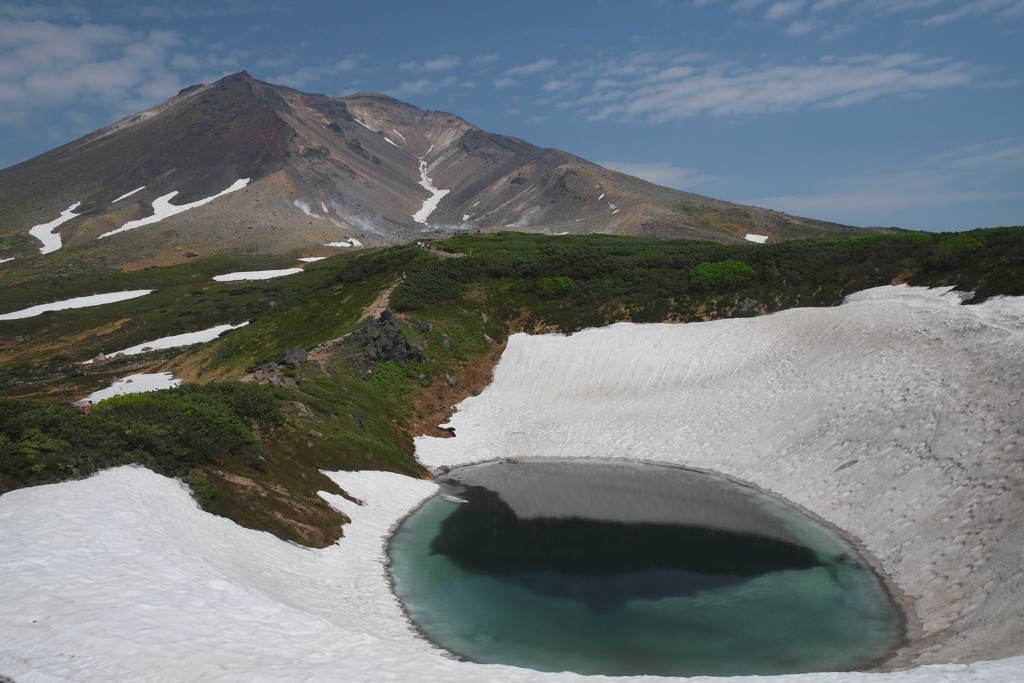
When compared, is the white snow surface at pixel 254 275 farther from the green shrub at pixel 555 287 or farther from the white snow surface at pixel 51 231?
the green shrub at pixel 555 287

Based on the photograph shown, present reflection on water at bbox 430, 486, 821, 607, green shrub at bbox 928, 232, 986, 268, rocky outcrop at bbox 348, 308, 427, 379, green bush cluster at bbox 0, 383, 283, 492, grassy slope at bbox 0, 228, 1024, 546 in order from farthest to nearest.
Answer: rocky outcrop at bbox 348, 308, 427, 379 → green shrub at bbox 928, 232, 986, 268 → grassy slope at bbox 0, 228, 1024, 546 → reflection on water at bbox 430, 486, 821, 607 → green bush cluster at bbox 0, 383, 283, 492

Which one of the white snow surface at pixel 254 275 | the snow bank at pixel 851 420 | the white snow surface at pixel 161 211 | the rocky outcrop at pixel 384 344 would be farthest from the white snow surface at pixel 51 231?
the snow bank at pixel 851 420

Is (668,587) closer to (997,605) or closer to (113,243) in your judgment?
(997,605)

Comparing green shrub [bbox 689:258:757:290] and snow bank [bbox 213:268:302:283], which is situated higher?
snow bank [bbox 213:268:302:283]

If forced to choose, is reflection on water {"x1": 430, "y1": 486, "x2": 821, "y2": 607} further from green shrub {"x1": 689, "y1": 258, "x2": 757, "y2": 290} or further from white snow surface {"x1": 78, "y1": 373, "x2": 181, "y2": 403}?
white snow surface {"x1": 78, "y1": 373, "x2": 181, "y2": 403}

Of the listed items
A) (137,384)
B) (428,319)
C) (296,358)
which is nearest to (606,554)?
(296,358)

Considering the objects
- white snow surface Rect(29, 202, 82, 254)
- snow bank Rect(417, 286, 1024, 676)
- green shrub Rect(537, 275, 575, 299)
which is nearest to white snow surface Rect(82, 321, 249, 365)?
green shrub Rect(537, 275, 575, 299)

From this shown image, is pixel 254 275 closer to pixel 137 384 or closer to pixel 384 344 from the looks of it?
pixel 137 384
